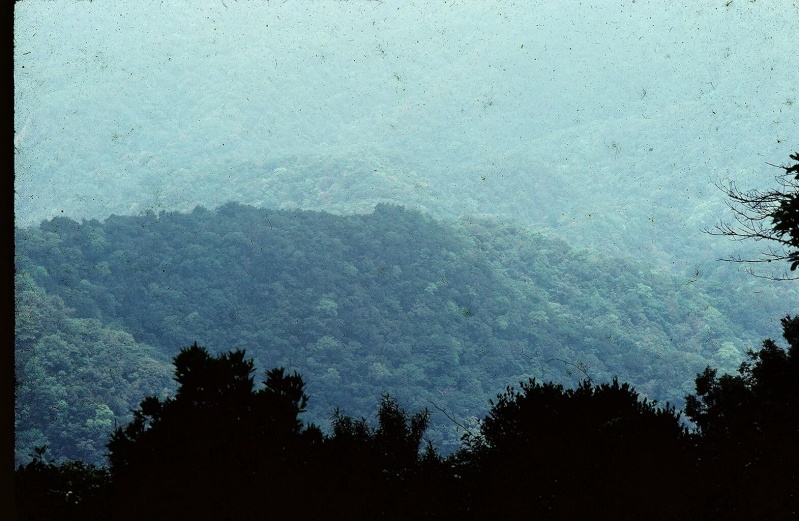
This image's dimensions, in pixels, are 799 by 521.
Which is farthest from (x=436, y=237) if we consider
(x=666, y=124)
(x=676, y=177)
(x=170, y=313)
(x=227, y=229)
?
(x=666, y=124)

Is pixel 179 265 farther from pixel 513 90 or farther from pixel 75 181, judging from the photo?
pixel 513 90

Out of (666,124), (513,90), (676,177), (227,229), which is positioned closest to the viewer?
(227,229)

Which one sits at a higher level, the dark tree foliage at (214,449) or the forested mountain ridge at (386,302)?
the forested mountain ridge at (386,302)

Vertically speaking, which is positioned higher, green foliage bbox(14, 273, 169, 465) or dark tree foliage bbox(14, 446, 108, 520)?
green foliage bbox(14, 273, 169, 465)

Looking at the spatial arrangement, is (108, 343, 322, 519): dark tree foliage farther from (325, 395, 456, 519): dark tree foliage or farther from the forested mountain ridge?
the forested mountain ridge

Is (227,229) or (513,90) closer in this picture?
(227,229)

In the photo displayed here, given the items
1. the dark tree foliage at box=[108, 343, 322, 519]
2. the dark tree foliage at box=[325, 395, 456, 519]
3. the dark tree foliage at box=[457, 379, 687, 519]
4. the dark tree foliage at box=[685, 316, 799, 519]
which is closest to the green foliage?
the dark tree foliage at box=[457, 379, 687, 519]

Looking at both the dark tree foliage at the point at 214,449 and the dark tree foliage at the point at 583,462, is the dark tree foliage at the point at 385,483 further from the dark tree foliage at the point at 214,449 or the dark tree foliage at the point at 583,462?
the dark tree foliage at the point at 583,462

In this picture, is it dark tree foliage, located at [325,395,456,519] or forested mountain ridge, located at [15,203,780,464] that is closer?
dark tree foliage, located at [325,395,456,519]

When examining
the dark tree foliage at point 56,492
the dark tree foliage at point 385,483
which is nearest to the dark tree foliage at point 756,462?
the dark tree foliage at point 385,483
